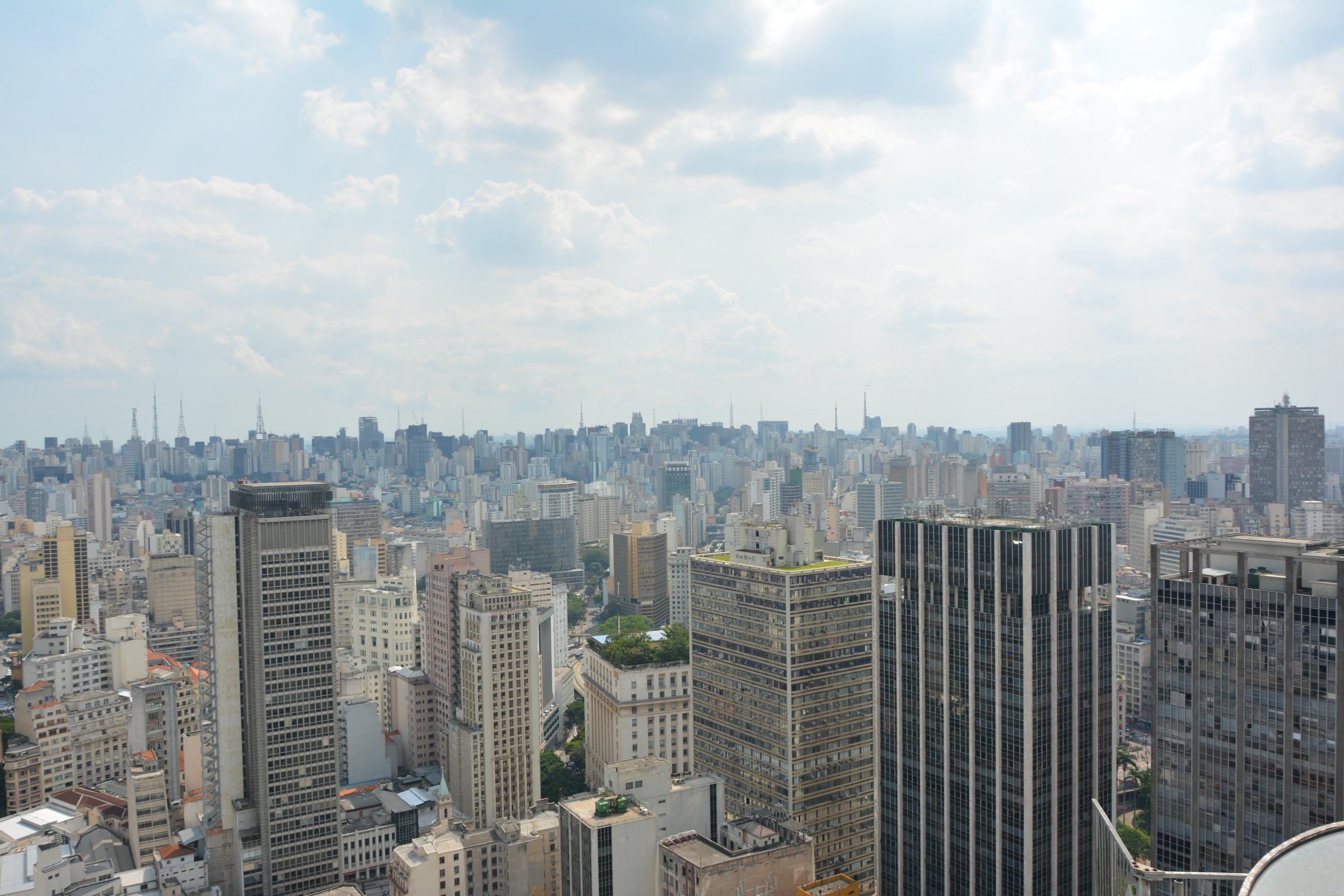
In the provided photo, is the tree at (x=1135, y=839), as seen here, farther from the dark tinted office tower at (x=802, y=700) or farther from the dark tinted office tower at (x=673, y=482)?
the dark tinted office tower at (x=673, y=482)

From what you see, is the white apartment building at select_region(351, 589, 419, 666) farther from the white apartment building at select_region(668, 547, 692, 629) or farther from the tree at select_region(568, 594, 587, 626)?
the tree at select_region(568, 594, 587, 626)

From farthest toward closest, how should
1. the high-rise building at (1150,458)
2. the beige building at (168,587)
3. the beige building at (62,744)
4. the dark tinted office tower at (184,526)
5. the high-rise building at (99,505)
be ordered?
the high-rise building at (99,505) < the high-rise building at (1150,458) < the dark tinted office tower at (184,526) < the beige building at (168,587) < the beige building at (62,744)

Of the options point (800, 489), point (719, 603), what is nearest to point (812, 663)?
point (719, 603)

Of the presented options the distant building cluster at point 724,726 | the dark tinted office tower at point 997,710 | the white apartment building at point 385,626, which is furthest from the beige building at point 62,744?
the dark tinted office tower at point 997,710

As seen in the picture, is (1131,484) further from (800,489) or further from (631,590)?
(631,590)

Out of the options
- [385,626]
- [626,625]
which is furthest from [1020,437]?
[385,626]

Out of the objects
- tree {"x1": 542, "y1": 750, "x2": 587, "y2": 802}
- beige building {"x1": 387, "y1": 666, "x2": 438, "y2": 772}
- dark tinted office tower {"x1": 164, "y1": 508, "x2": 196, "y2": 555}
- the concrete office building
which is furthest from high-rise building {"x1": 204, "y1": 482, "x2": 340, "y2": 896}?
dark tinted office tower {"x1": 164, "y1": 508, "x2": 196, "y2": 555}
